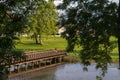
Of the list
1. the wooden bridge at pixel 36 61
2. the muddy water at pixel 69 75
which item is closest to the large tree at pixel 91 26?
the muddy water at pixel 69 75

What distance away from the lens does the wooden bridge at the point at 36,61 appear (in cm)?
3953

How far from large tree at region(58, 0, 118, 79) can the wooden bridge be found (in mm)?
23459

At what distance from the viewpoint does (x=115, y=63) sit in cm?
4709

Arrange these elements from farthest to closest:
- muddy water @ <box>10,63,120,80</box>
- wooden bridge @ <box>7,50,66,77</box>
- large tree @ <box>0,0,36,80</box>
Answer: wooden bridge @ <box>7,50,66,77</box>, muddy water @ <box>10,63,120,80</box>, large tree @ <box>0,0,36,80</box>

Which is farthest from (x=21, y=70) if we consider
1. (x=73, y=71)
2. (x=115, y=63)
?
(x=115, y=63)

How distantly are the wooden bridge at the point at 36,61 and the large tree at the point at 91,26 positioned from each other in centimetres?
2346

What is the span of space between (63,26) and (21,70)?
27.2 m

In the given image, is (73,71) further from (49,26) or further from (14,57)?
(14,57)

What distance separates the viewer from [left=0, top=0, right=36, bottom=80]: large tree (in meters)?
10.4

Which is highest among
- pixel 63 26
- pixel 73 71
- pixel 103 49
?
pixel 63 26

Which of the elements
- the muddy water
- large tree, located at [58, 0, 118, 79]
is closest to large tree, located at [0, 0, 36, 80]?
large tree, located at [58, 0, 118, 79]

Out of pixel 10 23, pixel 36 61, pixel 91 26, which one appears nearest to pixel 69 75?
pixel 36 61

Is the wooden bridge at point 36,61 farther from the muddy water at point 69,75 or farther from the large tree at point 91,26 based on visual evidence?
the large tree at point 91,26

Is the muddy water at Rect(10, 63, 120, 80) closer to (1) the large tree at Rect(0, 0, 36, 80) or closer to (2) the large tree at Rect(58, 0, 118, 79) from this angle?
(2) the large tree at Rect(58, 0, 118, 79)
